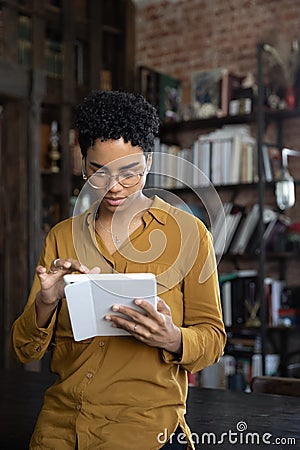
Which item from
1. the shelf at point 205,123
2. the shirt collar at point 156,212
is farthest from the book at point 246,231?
the shirt collar at point 156,212

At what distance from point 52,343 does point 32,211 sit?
10.9 feet

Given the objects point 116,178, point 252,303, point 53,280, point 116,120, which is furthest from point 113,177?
point 252,303

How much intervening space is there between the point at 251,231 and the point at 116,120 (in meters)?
3.37

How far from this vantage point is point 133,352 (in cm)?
153

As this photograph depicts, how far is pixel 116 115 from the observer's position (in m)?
1.55

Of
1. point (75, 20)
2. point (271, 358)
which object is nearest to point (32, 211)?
point (75, 20)

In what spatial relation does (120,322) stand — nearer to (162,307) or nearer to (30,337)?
(162,307)

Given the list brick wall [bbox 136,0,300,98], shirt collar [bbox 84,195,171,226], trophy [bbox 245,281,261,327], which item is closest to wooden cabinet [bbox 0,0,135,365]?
brick wall [bbox 136,0,300,98]

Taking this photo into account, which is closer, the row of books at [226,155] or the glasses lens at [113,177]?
the glasses lens at [113,177]

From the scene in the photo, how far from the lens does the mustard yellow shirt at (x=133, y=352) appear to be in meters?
1.50

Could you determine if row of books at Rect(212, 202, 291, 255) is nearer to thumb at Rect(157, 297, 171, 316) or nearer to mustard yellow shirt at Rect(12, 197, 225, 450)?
mustard yellow shirt at Rect(12, 197, 225, 450)

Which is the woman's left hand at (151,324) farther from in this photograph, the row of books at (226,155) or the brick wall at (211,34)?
the brick wall at (211,34)

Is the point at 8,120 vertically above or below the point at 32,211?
above

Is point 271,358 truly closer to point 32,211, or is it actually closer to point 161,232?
point 32,211
